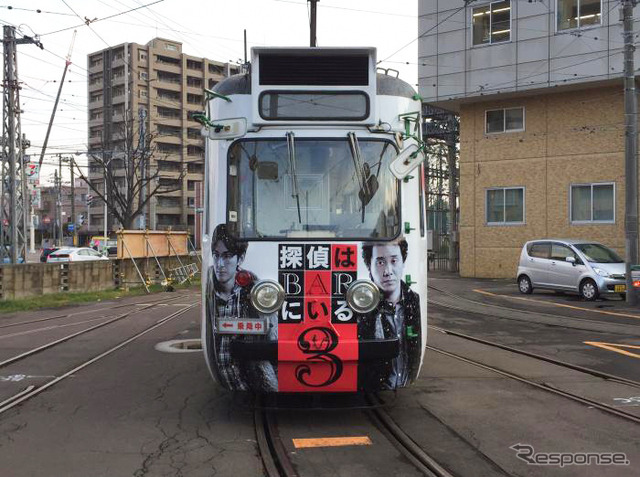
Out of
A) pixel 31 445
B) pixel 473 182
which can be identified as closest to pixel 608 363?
pixel 31 445

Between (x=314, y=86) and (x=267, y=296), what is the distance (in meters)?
1.87

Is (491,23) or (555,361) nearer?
(555,361)

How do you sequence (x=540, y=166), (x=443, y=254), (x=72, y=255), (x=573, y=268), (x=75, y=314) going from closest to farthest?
(x=75, y=314) < (x=573, y=268) < (x=540, y=166) < (x=72, y=255) < (x=443, y=254)

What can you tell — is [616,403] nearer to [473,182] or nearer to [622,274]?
[622,274]

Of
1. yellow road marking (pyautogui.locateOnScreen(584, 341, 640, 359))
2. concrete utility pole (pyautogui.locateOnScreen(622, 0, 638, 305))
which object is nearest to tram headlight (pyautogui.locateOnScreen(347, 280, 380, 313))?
yellow road marking (pyautogui.locateOnScreen(584, 341, 640, 359))

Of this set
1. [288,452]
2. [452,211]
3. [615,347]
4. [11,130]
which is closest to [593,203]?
[452,211]

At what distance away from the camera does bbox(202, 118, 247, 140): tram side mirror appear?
515 centimetres

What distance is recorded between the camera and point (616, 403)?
601 cm

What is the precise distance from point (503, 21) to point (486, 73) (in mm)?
2219

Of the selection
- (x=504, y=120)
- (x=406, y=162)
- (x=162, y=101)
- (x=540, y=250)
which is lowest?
(x=540, y=250)

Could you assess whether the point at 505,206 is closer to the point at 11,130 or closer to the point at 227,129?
the point at 11,130

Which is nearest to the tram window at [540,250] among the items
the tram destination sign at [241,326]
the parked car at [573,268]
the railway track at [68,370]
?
the parked car at [573,268]

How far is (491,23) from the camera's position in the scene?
24.9 meters

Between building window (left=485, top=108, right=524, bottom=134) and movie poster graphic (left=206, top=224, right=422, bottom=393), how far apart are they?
22.2 m
